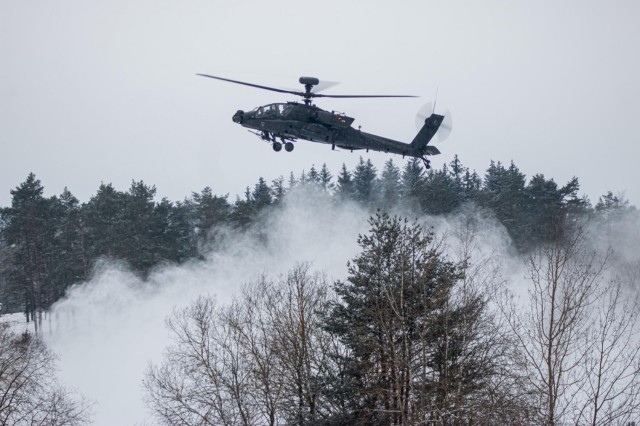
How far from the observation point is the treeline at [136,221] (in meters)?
58.0

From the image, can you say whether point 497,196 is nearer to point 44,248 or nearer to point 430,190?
point 430,190

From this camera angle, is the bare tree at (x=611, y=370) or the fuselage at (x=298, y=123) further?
the fuselage at (x=298, y=123)

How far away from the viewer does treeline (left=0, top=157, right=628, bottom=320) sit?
58000 mm

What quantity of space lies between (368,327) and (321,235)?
45502 millimetres

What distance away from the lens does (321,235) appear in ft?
228

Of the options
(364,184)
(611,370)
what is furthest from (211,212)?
(611,370)

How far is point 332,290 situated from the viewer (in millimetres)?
34625

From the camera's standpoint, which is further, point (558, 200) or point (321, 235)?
point (321, 235)

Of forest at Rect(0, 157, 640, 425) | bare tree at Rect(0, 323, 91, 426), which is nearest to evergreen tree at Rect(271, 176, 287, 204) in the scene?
forest at Rect(0, 157, 640, 425)

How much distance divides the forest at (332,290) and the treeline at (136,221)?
136 mm

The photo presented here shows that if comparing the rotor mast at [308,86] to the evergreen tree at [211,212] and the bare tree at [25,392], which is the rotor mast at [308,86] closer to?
the bare tree at [25,392]

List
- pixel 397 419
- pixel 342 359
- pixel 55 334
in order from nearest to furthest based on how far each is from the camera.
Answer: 1. pixel 397 419
2. pixel 342 359
3. pixel 55 334

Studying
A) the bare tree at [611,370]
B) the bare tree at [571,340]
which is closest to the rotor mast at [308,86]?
the bare tree at [571,340]

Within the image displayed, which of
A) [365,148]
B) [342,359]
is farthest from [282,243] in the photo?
[342,359]
